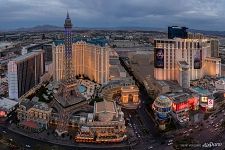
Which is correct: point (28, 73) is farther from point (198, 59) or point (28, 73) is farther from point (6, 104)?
point (198, 59)

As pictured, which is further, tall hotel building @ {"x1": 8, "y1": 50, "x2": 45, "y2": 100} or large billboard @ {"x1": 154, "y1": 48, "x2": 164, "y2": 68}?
large billboard @ {"x1": 154, "y1": 48, "x2": 164, "y2": 68}

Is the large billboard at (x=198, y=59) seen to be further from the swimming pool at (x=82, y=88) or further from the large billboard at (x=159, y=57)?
the swimming pool at (x=82, y=88)

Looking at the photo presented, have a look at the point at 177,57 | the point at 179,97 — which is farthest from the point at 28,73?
the point at 177,57

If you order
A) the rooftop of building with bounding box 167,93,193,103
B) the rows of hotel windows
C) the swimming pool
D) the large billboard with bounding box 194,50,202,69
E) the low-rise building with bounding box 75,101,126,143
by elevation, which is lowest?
the low-rise building with bounding box 75,101,126,143

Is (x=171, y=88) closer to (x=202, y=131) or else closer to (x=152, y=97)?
(x=152, y=97)

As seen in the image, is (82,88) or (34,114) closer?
(34,114)

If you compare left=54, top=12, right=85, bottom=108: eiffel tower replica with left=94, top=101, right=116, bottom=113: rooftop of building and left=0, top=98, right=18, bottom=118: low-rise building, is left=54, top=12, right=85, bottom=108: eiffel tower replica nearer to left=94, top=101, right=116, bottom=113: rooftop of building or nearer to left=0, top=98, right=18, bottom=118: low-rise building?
left=94, top=101, right=116, bottom=113: rooftop of building

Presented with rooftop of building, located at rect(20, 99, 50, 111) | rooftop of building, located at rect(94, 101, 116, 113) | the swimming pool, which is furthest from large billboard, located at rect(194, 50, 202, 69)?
rooftop of building, located at rect(20, 99, 50, 111)

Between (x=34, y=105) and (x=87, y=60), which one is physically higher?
(x=87, y=60)
